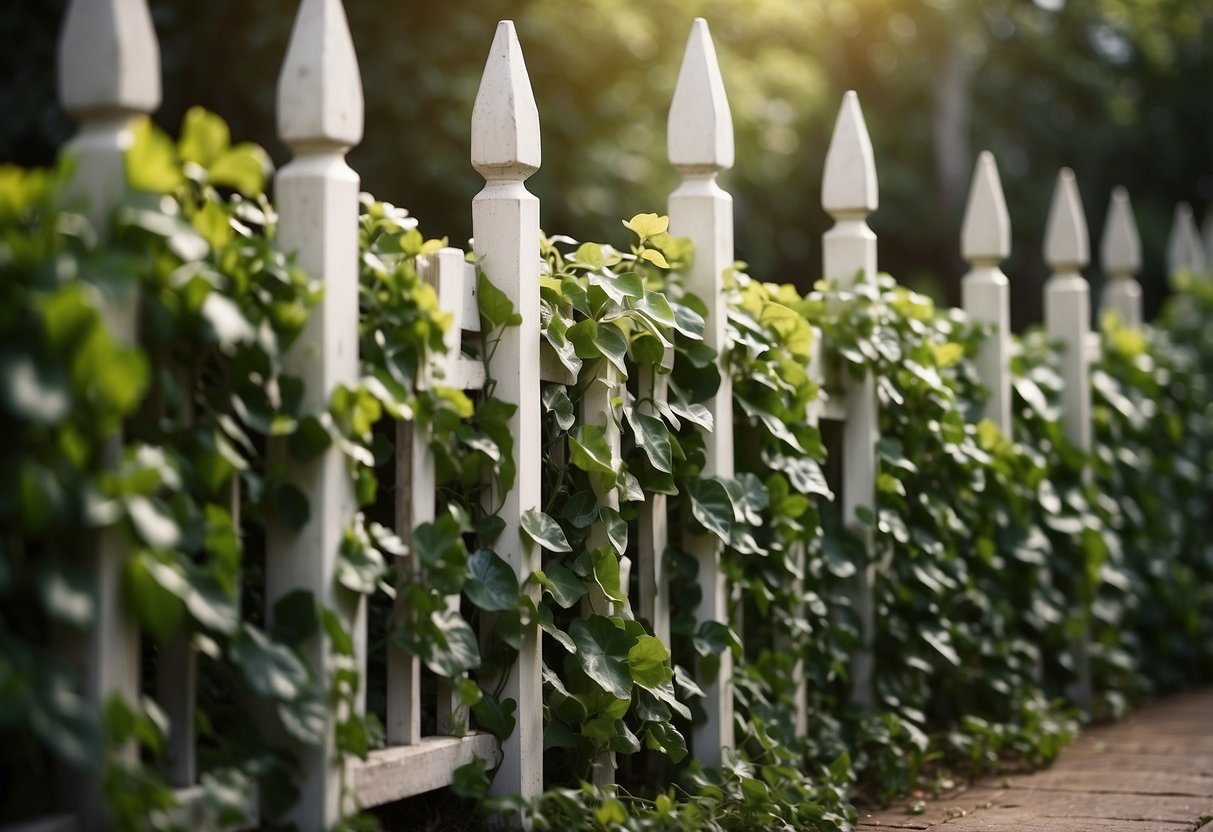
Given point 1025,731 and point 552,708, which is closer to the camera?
point 552,708

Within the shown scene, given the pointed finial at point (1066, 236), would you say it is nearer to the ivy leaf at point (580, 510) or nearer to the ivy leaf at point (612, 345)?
the ivy leaf at point (612, 345)

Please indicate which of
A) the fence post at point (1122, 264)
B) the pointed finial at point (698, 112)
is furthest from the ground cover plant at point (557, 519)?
the fence post at point (1122, 264)

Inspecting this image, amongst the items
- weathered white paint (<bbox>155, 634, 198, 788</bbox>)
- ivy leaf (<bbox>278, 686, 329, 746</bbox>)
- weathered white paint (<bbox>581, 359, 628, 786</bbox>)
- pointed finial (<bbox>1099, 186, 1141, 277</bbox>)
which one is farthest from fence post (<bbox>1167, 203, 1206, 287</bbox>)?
weathered white paint (<bbox>155, 634, 198, 788</bbox>)

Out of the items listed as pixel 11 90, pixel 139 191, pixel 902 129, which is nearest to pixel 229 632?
pixel 139 191

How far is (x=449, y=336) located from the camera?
2732mm

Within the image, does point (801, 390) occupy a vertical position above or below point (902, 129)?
below

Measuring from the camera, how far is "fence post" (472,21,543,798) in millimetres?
2871

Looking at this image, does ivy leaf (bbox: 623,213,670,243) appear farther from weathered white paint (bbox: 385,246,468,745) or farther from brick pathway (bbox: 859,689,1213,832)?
brick pathway (bbox: 859,689,1213,832)

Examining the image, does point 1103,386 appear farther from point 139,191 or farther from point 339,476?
point 139,191

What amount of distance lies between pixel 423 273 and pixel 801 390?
4.21ft

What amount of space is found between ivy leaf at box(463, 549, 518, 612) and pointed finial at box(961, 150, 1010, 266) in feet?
8.76

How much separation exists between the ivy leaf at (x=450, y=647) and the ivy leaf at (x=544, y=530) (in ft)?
0.83

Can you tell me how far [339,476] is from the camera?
242cm

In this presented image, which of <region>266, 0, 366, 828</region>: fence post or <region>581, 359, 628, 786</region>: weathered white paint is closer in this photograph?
<region>266, 0, 366, 828</region>: fence post
